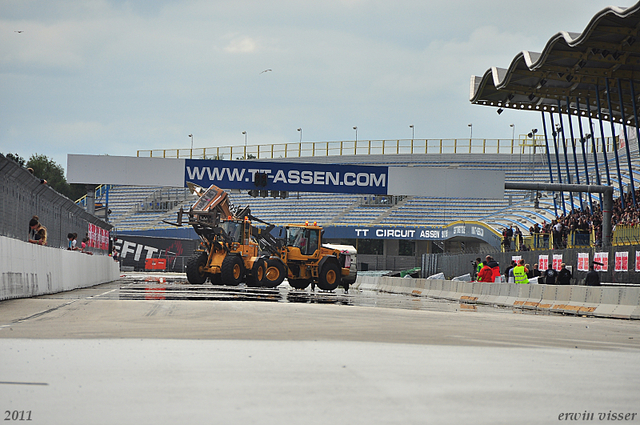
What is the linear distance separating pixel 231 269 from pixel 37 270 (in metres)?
8.06

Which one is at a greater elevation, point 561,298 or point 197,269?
point 197,269

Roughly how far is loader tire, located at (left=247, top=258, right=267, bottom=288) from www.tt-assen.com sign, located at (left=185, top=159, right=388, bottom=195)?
11.1 meters

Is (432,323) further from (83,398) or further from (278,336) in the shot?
(83,398)

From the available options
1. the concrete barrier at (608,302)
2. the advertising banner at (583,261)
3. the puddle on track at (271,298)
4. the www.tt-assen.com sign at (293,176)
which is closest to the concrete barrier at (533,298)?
the puddle on track at (271,298)

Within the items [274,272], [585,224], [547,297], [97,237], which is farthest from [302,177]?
[547,297]

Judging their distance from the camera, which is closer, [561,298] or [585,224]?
[561,298]

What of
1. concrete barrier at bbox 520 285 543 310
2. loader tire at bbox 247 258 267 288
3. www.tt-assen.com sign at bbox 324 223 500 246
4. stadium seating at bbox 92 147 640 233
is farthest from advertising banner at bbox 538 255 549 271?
www.tt-assen.com sign at bbox 324 223 500 246

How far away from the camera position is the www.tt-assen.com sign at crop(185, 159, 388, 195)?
36156mm

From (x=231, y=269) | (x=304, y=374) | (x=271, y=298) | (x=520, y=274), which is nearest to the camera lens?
(x=304, y=374)

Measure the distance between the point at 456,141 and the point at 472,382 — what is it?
2696 inches

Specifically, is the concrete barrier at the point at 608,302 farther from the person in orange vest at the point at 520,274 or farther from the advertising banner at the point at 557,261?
the advertising banner at the point at 557,261

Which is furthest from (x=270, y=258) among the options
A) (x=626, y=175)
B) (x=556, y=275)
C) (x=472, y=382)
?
(x=626, y=175)

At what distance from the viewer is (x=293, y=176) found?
3656 centimetres

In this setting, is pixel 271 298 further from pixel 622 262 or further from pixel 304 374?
pixel 304 374
